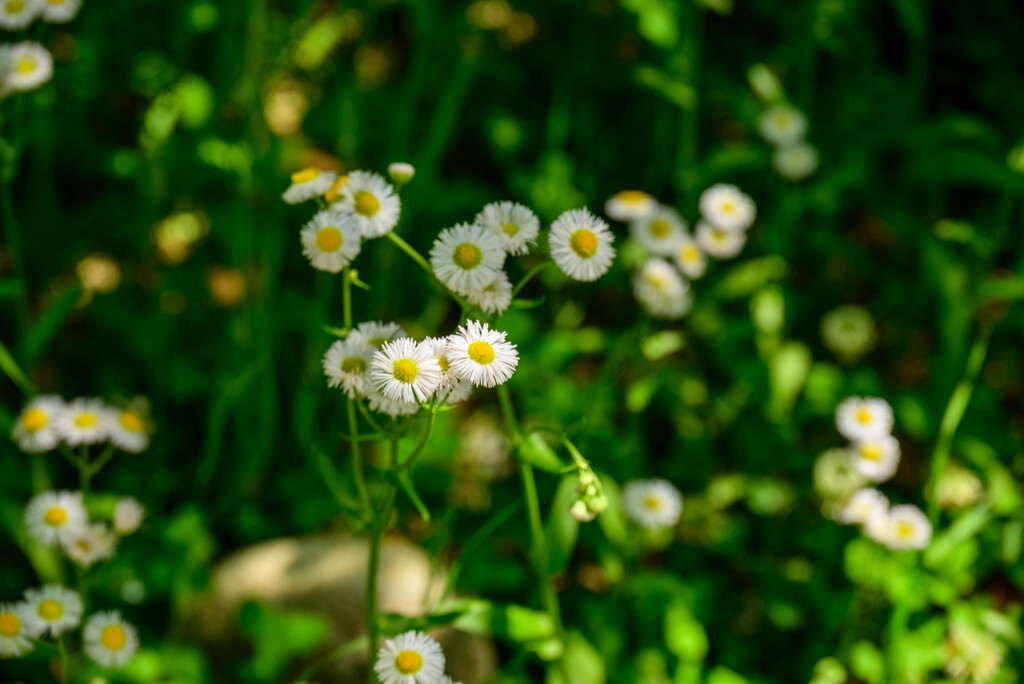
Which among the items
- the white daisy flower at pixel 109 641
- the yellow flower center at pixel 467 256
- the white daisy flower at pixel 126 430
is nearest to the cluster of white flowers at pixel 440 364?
the yellow flower center at pixel 467 256

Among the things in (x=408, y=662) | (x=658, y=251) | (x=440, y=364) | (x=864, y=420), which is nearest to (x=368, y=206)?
(x=440, y=364)

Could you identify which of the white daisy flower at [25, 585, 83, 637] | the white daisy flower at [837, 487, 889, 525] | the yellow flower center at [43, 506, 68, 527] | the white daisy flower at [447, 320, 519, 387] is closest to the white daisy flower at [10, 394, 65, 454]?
the yellow flower center at [43, 506, 68, 527]

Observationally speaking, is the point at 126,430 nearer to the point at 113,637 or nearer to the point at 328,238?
the point at 113,637

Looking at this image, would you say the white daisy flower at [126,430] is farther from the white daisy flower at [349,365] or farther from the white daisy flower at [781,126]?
the white daisy flower at [781,126]

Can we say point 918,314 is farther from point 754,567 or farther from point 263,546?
point 263,546

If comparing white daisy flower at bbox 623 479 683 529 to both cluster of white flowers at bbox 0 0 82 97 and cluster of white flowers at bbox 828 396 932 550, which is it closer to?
cluster of white flowers at bbox 828 396 932 550

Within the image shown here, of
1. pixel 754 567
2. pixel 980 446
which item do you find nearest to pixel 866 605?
pixel 754 567

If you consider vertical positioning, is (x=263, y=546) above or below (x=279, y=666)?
above
